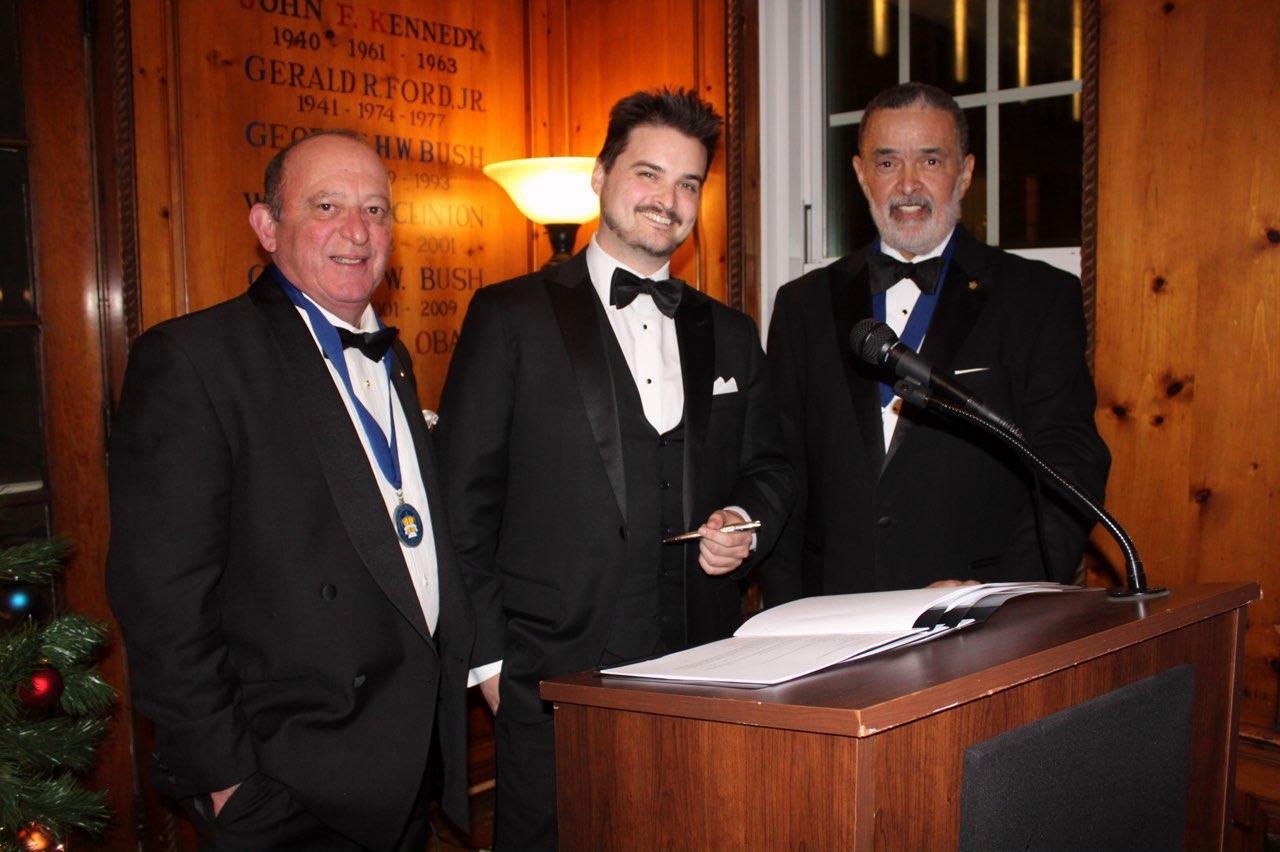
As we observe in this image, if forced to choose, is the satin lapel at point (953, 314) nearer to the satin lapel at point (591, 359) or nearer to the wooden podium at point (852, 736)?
the satin lapel at point (591, 359)

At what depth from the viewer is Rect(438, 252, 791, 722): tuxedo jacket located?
2049mm

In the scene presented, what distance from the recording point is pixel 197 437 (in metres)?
1.66

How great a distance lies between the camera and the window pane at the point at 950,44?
315 centimetres

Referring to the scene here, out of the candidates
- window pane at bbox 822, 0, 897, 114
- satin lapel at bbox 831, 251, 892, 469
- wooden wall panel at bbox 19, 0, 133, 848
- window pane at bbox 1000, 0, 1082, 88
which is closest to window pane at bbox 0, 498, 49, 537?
wooden wall panel at bbox 19, 0, 133, 848

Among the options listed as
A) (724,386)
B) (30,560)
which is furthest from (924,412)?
(30,560)

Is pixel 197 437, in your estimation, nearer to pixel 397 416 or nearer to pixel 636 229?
pixel 397 416

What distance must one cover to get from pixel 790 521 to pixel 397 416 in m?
0.84

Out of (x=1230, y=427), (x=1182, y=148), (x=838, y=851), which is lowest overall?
(x=838, y=851)

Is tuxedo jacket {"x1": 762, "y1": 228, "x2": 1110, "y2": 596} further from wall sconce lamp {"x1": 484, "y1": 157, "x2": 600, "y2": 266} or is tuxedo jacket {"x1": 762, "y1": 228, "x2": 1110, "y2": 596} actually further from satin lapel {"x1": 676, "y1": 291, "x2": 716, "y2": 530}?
wall sconce lamp {"x1": 484, "y1": 157, "x2": 600, "y2": 266}

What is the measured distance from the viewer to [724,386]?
7.29 ft

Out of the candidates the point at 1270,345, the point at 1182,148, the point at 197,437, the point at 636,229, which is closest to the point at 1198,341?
the point at 1270,345

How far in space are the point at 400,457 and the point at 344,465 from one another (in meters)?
0.18

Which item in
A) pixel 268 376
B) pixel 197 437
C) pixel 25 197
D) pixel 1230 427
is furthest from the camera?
pixel 25 197

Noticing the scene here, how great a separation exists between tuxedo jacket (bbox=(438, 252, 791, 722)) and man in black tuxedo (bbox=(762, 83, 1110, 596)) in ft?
0.78
